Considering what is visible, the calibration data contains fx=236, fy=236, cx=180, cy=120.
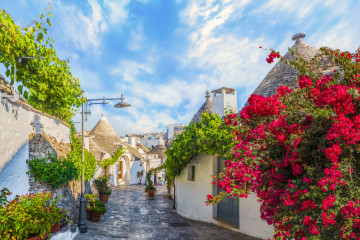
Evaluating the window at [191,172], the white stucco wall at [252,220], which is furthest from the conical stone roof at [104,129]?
the white stucco wall at [252,220]

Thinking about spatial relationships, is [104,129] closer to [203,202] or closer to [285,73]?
[203,202]

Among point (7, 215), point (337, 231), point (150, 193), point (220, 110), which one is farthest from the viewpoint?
point (150, 193)

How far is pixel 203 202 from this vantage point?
37.8 feet

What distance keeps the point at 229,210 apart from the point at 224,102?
556cm

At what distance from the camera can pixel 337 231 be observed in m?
3.31

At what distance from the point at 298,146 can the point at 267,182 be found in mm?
989

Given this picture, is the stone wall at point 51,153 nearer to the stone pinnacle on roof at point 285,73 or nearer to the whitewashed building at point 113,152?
the stone pinnacle on roof at point 285,73

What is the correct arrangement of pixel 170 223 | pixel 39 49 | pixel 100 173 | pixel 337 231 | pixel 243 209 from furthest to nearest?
1. pixel 100 173
2. pixel 170 223
3. pixel 243 209
4. pixel 39 49
5. pixel 337 231

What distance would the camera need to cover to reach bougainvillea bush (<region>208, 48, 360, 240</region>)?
332 cm

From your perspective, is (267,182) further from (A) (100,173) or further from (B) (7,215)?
(A) (100,173)

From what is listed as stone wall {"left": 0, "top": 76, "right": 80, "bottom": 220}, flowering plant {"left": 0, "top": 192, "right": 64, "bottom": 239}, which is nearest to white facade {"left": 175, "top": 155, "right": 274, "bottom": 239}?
stone wall {"left": 0, "top": 76, "right": 80, "bottom": 220}

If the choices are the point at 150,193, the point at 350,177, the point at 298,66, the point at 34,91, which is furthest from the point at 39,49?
the point at 150,193

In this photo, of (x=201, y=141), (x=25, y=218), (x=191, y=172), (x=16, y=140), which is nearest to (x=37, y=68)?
(x=16, y=140)

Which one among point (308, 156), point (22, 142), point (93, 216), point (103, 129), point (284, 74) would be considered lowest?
point (93, 216)
